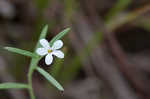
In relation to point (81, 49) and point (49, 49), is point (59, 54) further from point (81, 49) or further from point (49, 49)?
point (81, 49)

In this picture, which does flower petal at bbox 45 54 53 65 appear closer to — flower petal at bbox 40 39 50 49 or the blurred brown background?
flower petal at bbox 40 39 50 49

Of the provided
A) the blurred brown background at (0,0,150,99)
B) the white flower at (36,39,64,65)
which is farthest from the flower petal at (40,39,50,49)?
the blurred brown background at (0,0,150,99)

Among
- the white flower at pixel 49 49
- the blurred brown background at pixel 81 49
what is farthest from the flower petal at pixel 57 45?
the blurred brown background at pixel 81 49

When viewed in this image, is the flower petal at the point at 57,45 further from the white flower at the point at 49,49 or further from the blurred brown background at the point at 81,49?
the blurred brown background at the point at 81,49

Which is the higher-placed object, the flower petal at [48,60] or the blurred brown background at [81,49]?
the flower petal at [48,60]

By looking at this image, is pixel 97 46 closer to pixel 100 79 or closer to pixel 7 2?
pixel 100 79

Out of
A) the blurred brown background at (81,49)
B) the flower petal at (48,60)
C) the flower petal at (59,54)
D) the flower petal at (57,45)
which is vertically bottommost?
the blurred brown background at (81,49)

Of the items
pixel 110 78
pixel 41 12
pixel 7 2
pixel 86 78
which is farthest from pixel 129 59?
pixel 7 2

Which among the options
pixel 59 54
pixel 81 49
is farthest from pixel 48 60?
pixel 81 49
